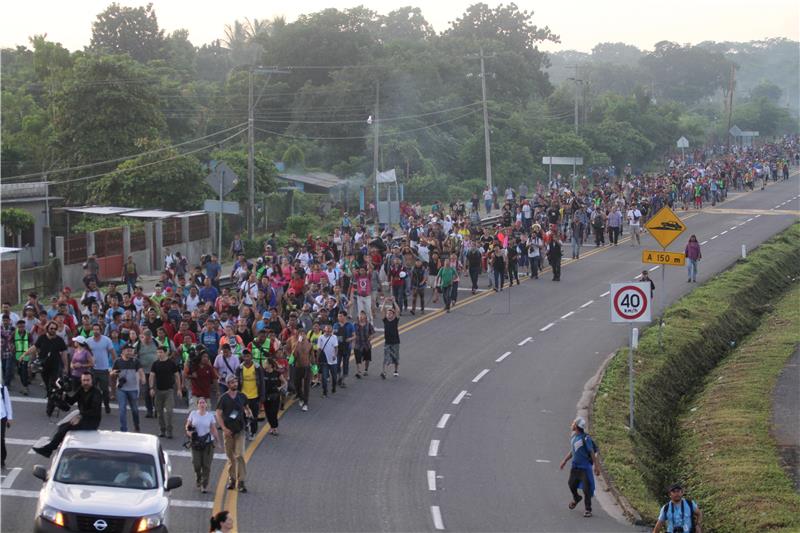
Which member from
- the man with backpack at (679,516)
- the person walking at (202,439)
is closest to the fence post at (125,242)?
the person walking at (202,439)

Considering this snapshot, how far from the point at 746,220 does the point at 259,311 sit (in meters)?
37.3

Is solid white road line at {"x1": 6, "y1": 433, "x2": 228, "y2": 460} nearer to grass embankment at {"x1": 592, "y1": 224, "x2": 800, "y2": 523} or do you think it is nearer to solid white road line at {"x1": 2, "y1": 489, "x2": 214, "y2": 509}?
solid white road line at {"x1": 2, "y1": 489, "x2": 214, "y2": 509}

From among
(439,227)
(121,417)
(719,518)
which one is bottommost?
(719,518)

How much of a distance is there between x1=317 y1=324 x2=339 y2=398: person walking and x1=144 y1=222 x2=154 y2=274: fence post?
19.7m

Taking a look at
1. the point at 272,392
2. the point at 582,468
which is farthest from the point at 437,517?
the point at 272,392

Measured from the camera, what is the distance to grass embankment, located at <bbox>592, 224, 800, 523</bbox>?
18.7m

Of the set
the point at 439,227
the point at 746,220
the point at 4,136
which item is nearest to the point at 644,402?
the point at 439,227

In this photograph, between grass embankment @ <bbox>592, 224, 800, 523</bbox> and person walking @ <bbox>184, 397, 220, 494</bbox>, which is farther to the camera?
grass embankment @ <bbox>592, 224, 800, 523</bbox>

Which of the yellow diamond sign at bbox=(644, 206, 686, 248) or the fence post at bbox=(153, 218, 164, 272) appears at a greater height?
the yellow diamond sign at bbox=(644, 206, 686, 248)

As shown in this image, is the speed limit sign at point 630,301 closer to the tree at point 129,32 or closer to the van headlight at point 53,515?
the van headlight at point 53,515

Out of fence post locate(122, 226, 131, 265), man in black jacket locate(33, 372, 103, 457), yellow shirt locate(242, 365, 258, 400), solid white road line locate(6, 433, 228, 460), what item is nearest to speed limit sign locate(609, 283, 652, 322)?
yellow shirt locate(242, 365, 258, 400)

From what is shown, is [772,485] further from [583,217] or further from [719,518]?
[583,217]

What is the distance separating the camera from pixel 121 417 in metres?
18.4

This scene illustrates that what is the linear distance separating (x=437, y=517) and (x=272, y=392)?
173 inches
